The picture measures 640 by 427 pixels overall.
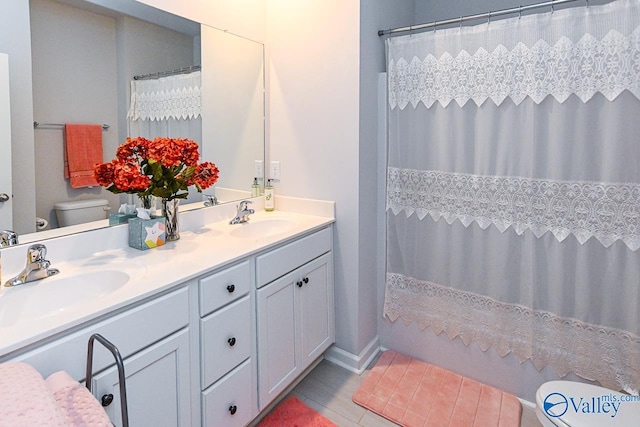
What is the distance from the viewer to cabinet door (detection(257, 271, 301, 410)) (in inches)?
66.9

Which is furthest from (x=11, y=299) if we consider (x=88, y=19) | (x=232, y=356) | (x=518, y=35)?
(x=518, y=35)

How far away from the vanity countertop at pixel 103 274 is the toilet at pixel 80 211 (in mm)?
78

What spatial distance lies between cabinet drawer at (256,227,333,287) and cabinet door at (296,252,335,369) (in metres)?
0.05

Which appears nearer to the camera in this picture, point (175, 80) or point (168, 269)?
point (168, 269)

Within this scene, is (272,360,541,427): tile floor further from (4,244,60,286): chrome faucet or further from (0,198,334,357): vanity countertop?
(4,244,60,286): chrome faucet

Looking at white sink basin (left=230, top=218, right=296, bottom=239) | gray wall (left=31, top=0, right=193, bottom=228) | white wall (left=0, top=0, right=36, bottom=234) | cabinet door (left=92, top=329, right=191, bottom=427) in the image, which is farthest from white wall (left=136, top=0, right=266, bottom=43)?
cabinet door (left=92, top=329, right=191, bottom=427)

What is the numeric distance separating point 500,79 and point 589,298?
3.50 ft

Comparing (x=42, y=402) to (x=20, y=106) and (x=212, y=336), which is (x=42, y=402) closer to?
(x=212, y=336)

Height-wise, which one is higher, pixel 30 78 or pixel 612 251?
pixel 30 78

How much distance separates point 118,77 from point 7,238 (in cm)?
76

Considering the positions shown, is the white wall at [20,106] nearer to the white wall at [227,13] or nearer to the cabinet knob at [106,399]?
the white wall at [227,13]

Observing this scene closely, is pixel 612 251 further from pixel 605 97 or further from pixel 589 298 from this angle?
pixel 605 97

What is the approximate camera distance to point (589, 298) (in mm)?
1738

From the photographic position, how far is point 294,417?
1.85 metres
